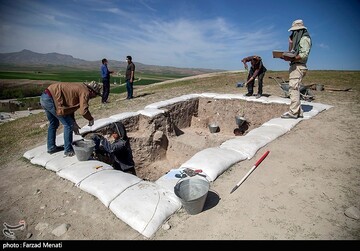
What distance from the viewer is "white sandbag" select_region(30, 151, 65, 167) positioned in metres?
3.72

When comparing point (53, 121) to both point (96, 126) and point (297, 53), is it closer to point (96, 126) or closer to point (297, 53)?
point (96, 126)

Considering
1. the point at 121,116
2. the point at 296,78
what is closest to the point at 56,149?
the point at 121,116

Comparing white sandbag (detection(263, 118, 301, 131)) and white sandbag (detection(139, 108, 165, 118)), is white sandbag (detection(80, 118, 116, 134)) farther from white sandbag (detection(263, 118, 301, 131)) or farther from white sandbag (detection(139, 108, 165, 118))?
white sandbag (detection(263, 118, 301, 131))

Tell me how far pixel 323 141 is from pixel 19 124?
8.45 metres

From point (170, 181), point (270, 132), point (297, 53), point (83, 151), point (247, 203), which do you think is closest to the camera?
point (247, 203)

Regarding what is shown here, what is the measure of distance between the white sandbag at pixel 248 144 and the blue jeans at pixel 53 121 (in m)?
2.62

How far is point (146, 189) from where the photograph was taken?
2.73m

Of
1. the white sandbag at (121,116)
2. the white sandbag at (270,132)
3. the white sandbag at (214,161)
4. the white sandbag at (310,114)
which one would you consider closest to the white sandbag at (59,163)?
the white sandbag at (214,161)

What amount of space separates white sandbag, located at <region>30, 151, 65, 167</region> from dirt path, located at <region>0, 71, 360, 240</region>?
0.35 feet

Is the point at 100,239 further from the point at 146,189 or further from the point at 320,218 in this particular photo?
the point at 320,218

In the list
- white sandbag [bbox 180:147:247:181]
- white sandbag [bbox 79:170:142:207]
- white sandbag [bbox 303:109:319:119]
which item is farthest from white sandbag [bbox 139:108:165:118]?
white sandbag [bbox 303:109:319:119]

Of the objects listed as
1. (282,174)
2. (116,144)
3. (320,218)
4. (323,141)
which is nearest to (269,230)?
(320,218)

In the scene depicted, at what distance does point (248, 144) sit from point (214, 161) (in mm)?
1001

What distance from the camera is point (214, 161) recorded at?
10.7 feet
